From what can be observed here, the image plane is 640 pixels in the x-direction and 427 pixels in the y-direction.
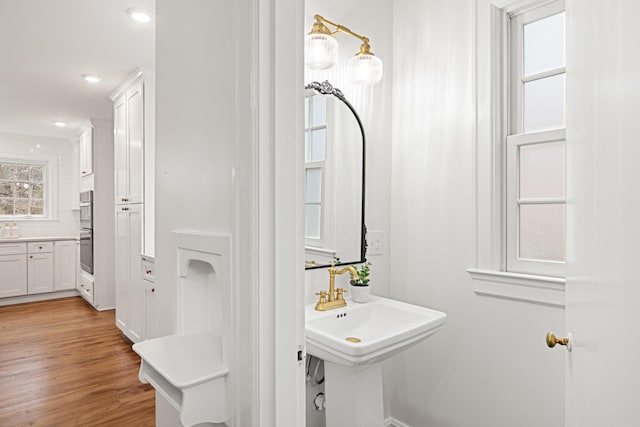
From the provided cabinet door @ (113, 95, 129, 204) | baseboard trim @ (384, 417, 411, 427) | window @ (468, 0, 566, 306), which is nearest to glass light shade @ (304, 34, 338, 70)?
window @ (468, 0, 566, 306)

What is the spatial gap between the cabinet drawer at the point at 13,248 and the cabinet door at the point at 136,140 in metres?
2.84

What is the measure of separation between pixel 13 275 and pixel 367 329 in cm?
556

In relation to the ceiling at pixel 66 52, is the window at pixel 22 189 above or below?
below

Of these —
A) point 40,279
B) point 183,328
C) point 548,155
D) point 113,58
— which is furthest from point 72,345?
point 548,155

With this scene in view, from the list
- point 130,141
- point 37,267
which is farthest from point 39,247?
point 130,141

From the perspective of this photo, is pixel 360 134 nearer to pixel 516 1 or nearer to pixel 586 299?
pixel 516 1

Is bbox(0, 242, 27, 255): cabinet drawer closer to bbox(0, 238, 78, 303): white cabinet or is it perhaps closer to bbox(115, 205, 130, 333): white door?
bbox(0, 238, 78, 303): white cabinet

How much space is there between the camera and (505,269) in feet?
5.72

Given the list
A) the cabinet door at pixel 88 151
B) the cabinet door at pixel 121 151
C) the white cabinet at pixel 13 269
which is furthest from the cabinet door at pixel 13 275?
the cabinet door at pixel 121 151

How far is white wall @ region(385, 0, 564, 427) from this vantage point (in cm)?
163

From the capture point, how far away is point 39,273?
534 cm

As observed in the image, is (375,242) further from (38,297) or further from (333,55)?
(38,297)

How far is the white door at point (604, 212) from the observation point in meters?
0.51

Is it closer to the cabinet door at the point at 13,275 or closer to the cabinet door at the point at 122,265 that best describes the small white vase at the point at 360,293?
the cabinet door at the point at 122,265
